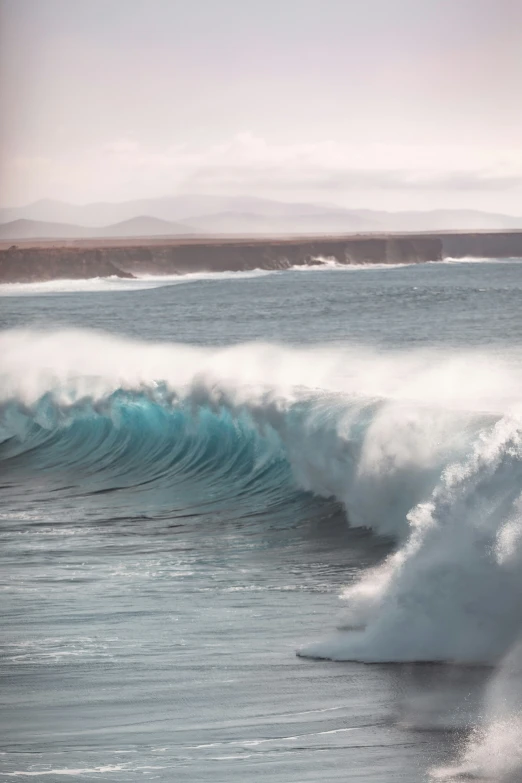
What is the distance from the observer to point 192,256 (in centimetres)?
5953

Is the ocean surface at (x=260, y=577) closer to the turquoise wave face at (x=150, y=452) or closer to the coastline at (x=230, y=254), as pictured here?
the turquoise wave face at (x=150, y=452)

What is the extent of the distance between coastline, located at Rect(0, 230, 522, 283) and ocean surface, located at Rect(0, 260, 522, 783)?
3920 cm

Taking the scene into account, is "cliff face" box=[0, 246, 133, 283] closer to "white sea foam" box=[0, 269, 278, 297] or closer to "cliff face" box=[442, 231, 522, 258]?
"white sea foam" box=[0, 269, 278, 297]

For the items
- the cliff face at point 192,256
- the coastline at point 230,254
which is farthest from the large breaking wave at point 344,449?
the coastline at point 230,254

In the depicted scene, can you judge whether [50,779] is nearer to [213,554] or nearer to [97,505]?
[213,554]

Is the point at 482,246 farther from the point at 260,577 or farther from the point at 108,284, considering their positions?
the point at 260,577

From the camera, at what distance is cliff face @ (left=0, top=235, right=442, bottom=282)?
163 ft

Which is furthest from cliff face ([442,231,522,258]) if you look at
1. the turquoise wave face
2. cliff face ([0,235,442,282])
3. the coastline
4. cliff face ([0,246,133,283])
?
the turquoise wave face

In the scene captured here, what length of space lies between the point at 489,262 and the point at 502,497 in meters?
56.7

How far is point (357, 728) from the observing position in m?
3.53

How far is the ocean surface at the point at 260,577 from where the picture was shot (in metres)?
3.45

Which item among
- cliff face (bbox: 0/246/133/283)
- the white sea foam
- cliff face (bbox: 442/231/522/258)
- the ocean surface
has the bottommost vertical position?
the ocean surface

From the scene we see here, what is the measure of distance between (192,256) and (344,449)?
2070 inches

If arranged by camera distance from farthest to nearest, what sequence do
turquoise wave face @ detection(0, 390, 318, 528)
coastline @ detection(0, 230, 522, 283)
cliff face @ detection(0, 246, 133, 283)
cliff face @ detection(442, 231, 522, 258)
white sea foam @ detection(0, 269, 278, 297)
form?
cliff face @ detection(442, 231, 522, 258) < coastline @ detection(0, 230, 522, 283) < cliff face @ detection(0, 246, 133, 283) < white sea foam @ detection(0, 269, 278, 297) < turquoise wave face @ detection(0, 390, 318, 528)
